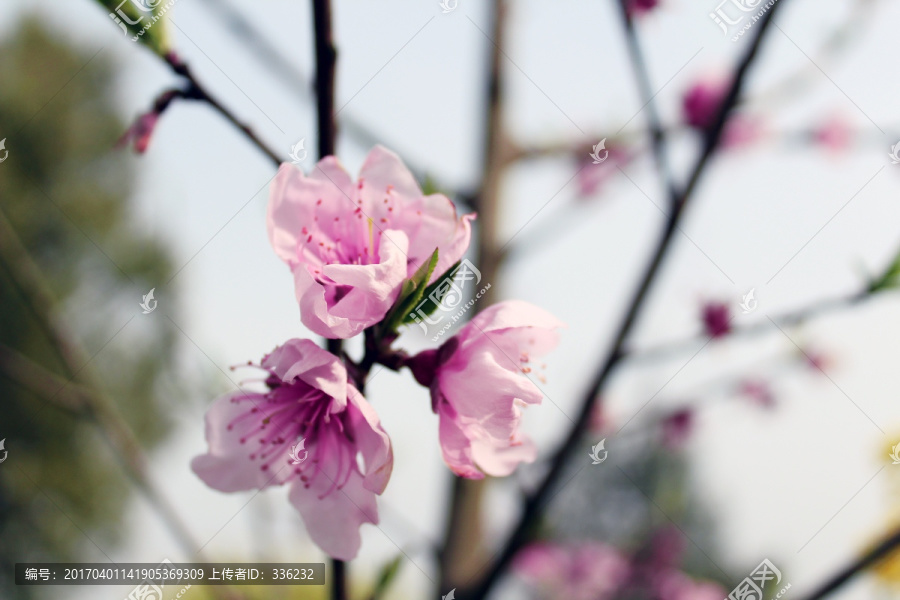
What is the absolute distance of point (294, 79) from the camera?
1.21 m

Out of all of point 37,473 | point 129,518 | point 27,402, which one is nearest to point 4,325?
point 27,402

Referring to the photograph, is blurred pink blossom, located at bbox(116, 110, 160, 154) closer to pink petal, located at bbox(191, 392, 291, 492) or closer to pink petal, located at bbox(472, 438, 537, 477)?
pink petal, located at bbox(191, 392, 291, 492)

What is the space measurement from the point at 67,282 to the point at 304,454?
808 centimetres

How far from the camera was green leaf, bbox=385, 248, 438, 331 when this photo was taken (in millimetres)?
520

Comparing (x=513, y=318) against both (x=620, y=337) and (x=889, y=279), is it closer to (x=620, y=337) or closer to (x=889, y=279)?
(x=620, y=337)

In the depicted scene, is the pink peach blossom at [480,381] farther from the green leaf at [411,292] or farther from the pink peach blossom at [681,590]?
the pink peach blossom at [681,590]

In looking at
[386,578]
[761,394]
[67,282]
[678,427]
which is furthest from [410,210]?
[67,282]

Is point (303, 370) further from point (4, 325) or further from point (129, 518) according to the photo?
point (129, 518)

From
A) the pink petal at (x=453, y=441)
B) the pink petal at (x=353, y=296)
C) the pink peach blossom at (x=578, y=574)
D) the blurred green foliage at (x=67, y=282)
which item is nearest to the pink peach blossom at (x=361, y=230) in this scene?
the pink petal at (x=353, y=296)

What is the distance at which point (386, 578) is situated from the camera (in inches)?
29.1

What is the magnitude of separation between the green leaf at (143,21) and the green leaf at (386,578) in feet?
2.08

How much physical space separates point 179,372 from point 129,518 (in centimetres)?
721

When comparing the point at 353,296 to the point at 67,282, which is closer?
the point at 353,296

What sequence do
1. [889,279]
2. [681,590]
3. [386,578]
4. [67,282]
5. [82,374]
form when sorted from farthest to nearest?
[67,282], [681,590], [82,374], [889,279], [386,578]
